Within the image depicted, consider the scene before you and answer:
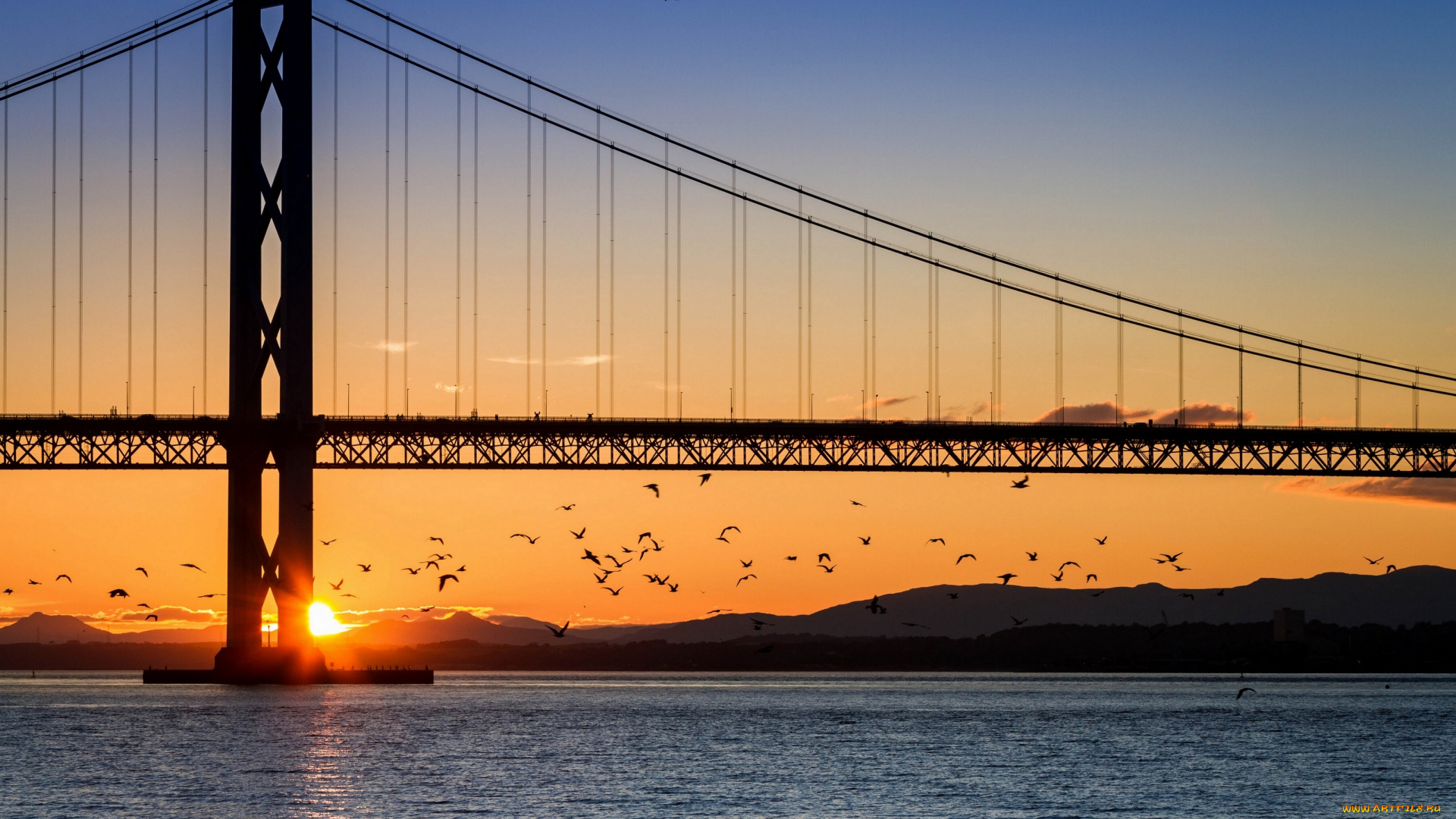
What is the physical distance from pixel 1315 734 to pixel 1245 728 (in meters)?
4.71

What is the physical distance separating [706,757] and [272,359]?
25199 millimetres

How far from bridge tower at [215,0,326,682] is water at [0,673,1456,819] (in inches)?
115

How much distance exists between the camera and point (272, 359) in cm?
7181

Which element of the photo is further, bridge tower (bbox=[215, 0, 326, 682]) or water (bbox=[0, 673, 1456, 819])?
bridge tower (bbox=[215, 0, 326, 682])

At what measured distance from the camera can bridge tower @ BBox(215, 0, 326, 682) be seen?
7056 centimetres

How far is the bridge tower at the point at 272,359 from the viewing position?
70562 mm

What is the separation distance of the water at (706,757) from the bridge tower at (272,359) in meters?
2.92

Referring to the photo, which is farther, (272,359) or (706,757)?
(272,359)

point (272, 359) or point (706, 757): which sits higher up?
point (272, 359)

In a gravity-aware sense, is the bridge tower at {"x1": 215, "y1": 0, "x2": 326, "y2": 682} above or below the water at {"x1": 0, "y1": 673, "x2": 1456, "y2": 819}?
above

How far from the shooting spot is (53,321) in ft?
229

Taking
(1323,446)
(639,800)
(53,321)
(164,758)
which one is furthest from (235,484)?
(1323,446)

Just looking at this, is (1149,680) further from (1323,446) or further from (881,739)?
(881,739)

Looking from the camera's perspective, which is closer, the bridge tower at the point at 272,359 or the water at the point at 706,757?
the water at the point at 706,757
